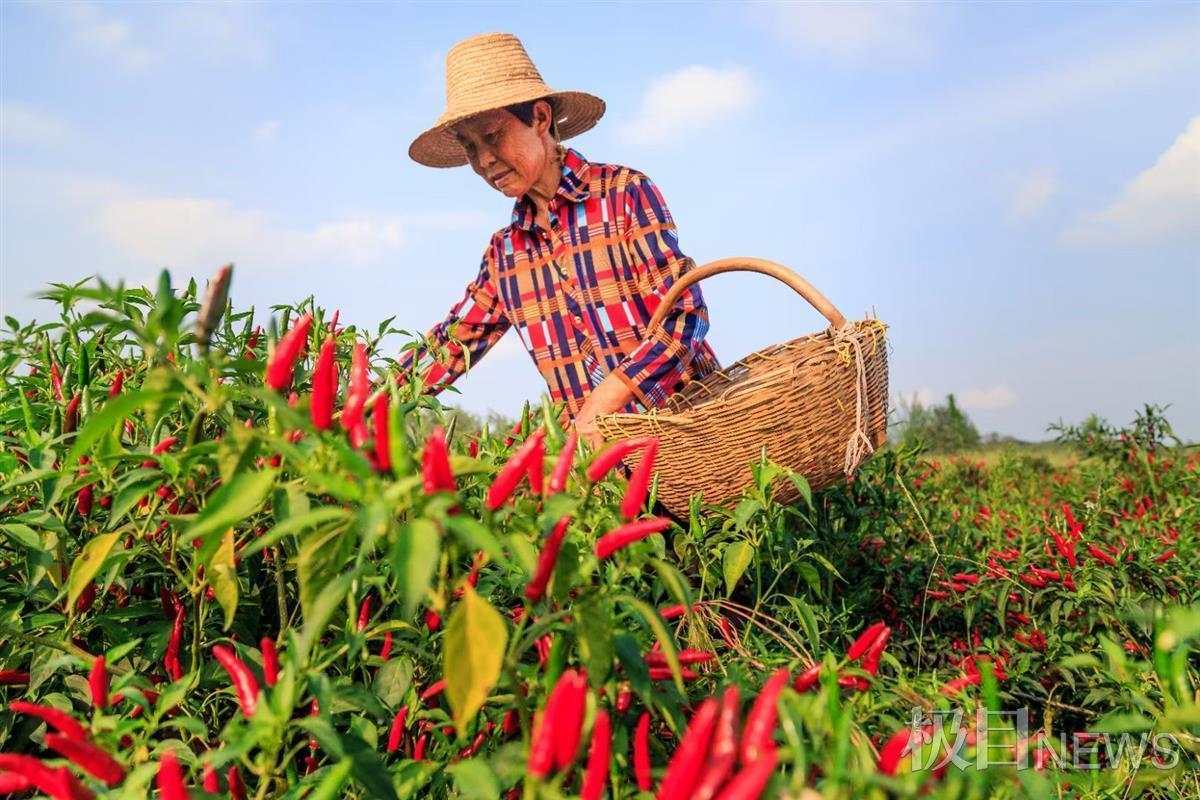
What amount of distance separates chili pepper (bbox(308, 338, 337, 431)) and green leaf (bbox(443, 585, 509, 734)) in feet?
0.77

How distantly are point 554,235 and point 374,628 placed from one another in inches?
115

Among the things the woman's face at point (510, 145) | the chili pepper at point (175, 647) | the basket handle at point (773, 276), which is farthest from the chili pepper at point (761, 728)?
the woman's face at point (510, 145)

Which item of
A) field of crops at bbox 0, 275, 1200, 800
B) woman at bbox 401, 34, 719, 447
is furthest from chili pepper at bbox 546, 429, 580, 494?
woman at bbox 401, 34, 719, 447

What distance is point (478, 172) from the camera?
422 centimetres

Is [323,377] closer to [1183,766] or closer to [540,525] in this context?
[540,525]

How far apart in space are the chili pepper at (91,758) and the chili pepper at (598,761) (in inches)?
20.0

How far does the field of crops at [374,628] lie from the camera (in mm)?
922

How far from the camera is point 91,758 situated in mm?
1038

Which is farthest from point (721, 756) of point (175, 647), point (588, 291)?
point (588, 291)

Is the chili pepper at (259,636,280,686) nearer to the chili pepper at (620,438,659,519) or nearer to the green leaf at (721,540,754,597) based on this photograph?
the chili pepper at (620,438,659,519)

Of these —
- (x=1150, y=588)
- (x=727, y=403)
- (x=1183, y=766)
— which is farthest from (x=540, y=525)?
(x=1150, y=588)

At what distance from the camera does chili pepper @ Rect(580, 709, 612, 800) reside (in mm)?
908

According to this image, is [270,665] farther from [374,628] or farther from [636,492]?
[636,492]

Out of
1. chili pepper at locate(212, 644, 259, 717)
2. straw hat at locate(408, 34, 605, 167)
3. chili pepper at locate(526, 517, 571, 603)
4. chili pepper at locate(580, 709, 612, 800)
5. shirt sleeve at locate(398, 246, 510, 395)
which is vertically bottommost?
chili pepper at locate(580, 709, 612, 800)
